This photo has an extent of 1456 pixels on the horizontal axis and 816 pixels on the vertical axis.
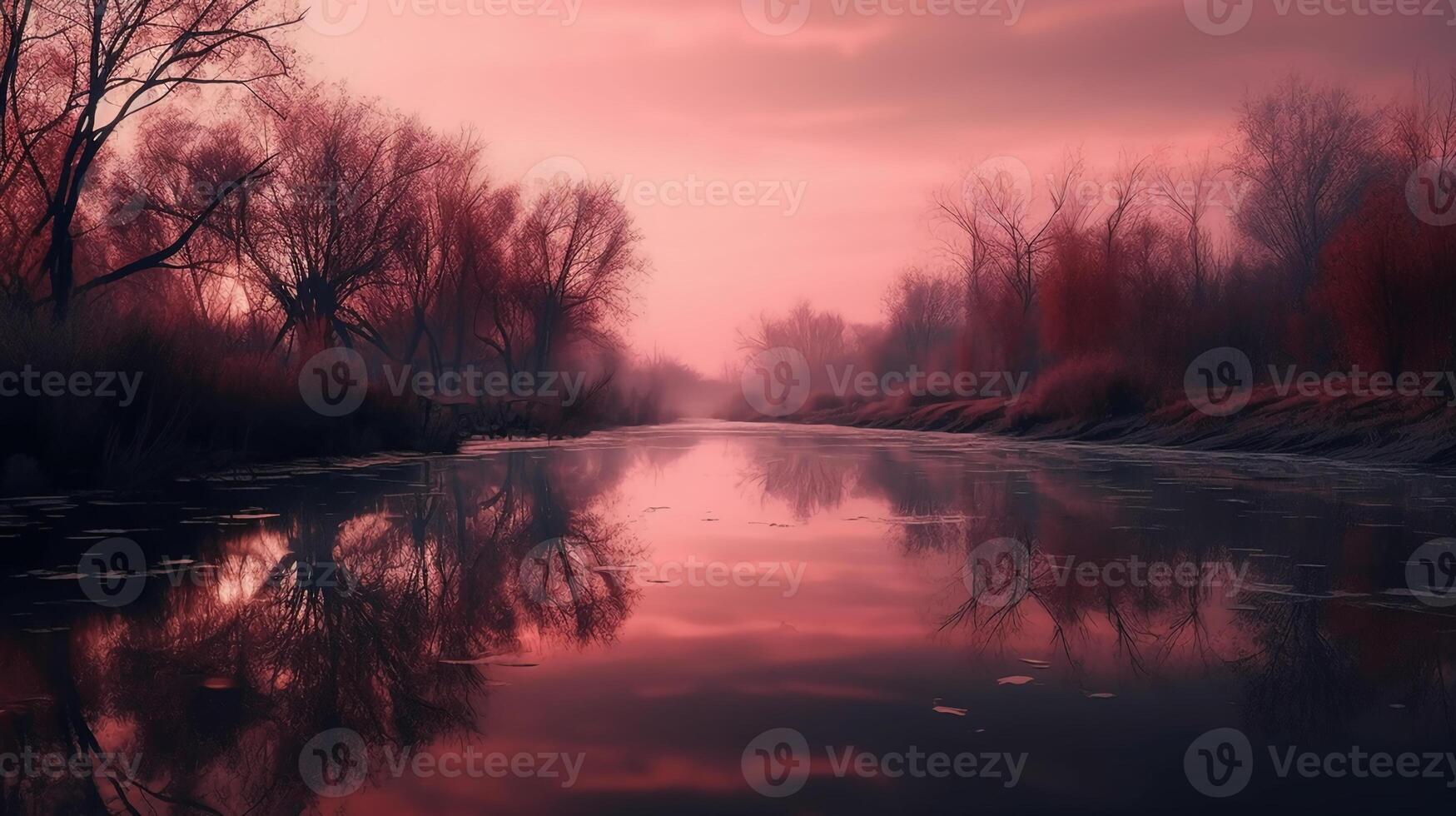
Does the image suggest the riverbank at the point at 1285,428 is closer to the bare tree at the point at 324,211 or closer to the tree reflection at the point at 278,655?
the tree reflection at the point at 278,655

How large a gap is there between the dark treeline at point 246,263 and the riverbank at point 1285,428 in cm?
1242

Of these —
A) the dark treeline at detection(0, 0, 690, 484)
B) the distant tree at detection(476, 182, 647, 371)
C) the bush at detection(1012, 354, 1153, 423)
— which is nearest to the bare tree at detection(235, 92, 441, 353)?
the dark treeline at detection(0, 0, 690, 484)

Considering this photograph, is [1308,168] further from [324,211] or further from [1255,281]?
[324,211]

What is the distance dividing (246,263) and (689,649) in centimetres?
2543

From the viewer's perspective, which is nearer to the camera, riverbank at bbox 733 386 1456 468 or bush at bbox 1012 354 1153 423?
riverbank at bbox 733 386 1456 468

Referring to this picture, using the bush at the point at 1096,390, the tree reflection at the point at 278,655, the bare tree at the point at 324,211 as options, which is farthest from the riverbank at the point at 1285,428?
the bare tree at the point at 324,211

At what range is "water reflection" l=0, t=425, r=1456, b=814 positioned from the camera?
105 inches

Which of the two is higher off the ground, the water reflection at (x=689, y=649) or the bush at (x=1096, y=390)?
the bush at (x=1096, y=390)

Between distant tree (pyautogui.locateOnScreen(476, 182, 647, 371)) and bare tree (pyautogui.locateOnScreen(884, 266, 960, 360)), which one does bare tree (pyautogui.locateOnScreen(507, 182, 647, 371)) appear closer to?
distant tree (pyautogui.locateOnScreen(476, 182, 647, 371))

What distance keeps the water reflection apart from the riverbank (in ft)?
25.9

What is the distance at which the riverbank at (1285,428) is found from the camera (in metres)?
15.2

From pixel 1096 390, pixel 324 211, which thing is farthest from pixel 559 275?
pixel 1096 390

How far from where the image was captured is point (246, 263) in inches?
1029

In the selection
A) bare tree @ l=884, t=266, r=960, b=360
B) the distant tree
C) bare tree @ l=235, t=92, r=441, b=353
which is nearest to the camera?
bare tree @ l=235, t=92, r=441, b=353
